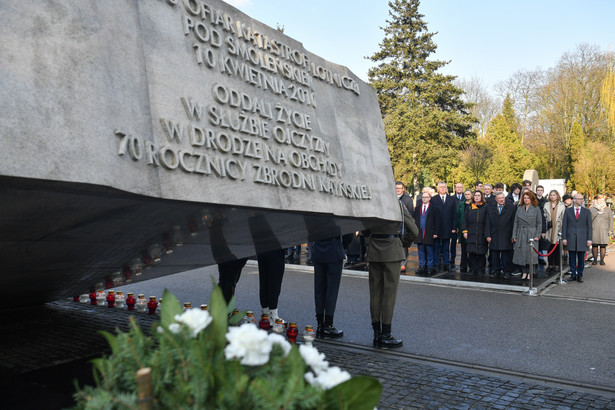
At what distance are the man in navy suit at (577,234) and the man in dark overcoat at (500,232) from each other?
1.23 metres

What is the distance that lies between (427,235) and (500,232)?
1.53 meters

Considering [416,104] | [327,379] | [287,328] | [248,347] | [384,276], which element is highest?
[416,104]

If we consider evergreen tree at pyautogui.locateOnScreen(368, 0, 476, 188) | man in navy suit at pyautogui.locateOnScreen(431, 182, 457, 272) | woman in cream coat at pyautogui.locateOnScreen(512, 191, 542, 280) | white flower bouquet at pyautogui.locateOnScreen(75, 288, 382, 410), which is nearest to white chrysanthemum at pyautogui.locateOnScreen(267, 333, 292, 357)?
white flower bouquet at pyautogui.locateOnScreen(75, 288, 382, 410)

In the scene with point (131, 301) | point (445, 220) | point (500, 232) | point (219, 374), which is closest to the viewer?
point (219, 374)

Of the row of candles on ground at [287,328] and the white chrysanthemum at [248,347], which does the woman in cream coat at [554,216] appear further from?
the white chrysanthemum at [248,347]

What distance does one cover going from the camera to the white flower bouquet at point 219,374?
1.57 metres

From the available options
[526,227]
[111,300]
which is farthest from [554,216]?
[111,300]

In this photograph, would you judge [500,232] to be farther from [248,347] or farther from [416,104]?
[416,104]

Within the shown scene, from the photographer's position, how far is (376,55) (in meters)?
41.3

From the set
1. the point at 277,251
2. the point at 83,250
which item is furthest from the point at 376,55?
the point at 83,250

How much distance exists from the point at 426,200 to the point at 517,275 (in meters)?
2.57

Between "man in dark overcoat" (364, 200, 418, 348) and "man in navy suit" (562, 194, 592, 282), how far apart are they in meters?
6.73

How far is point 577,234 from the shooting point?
1170 cm

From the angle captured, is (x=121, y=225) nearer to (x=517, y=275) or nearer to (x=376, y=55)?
(x=517, y=275)
